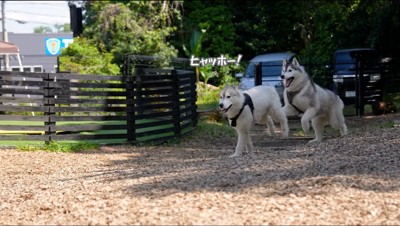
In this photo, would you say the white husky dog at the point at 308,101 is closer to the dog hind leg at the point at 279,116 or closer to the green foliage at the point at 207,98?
the dog hind leg at the point at 279,116

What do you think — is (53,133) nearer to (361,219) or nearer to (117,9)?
(361,219)

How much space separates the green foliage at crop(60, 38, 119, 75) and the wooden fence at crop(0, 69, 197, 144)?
10.8 m

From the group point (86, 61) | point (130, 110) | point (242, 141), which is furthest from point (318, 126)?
point (86, 61)

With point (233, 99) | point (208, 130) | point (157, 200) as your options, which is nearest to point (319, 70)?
point (208, 130)

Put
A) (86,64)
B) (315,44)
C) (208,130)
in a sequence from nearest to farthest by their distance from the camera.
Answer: (208,130), (86,64), (315,44)

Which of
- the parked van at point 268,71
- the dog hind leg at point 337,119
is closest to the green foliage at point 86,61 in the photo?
the parked van at point 268,71

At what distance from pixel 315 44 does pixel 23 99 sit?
1883 centimetres

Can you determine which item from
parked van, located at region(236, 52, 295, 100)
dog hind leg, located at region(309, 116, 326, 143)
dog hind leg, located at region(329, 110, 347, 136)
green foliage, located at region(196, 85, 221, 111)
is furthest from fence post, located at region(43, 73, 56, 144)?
green foliage, located at region(196, 85, 221, 111)

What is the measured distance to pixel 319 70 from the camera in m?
21.7

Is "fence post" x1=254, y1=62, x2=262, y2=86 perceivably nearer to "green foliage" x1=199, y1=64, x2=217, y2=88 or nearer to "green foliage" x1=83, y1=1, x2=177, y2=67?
"green foliage" x1=199, y1=64, x2=217, y2=88

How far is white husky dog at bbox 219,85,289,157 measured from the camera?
10336mm

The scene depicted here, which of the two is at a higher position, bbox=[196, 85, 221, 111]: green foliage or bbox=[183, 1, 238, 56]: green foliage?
bbox=[183, 1, 238, 56]: green foliage

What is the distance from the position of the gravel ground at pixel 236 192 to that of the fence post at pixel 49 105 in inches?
114

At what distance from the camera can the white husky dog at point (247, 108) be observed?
33.9 ft
